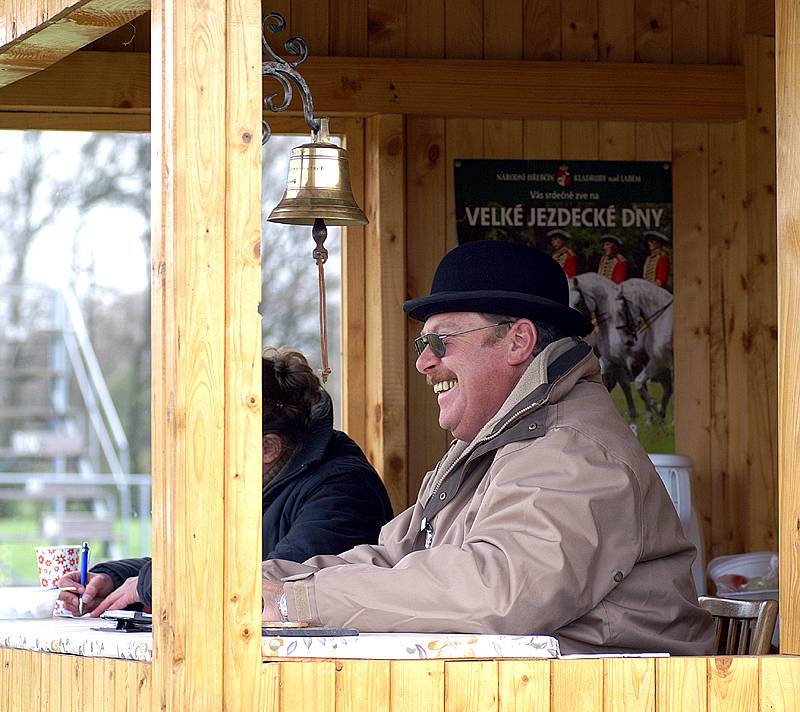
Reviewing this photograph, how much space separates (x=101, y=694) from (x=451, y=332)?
4.04ft

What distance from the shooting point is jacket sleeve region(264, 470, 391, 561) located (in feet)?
12.5

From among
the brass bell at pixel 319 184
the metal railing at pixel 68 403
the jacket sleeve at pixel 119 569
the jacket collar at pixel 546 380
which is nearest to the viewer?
the jacket collar at pixel 546 380

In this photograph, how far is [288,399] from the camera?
422cm

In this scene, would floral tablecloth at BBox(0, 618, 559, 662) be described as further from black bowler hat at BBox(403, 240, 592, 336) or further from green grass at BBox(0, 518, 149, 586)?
green grass at BBox(0, 518, 149, 586)

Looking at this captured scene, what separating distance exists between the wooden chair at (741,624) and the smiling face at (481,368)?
72 cm

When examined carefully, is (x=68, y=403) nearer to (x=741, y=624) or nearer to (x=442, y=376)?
(x=442, y=376)

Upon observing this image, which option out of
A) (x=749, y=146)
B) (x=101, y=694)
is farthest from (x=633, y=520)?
(x=749, y=146)

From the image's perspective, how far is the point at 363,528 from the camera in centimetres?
396

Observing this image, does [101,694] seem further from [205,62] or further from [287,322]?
[287,322]

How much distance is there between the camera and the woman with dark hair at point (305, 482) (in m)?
3.83

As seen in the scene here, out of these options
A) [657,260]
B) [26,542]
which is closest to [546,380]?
[657,260]

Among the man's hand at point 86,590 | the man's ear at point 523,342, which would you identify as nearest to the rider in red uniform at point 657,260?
the man's ear at point 523,342

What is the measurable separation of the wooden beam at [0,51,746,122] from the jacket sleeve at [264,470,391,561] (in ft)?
5.03

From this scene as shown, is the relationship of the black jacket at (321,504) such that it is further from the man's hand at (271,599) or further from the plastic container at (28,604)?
the man's hand at (271,599)
